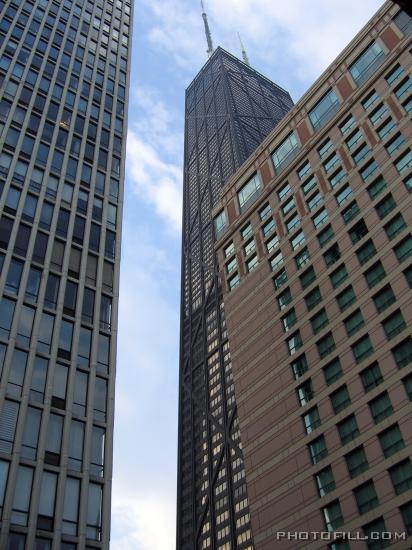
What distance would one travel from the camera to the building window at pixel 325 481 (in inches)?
1800

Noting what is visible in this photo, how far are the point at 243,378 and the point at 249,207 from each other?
2227cm

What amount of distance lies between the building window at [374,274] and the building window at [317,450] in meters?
13.3

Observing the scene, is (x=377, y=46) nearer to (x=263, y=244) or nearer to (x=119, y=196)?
(x=263, y=244)

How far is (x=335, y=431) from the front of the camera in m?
47.5

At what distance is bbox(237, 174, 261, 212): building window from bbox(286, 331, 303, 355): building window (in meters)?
22.1

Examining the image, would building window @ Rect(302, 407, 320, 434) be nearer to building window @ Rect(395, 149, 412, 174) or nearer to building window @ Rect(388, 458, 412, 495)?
building window @ Rect(388, 458, 412, 495)

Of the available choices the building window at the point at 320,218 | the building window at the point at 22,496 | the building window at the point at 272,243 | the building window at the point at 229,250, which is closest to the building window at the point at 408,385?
the building window at the point at 320,218

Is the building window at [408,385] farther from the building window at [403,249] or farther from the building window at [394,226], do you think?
the building window at [394,226]

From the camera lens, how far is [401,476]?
41.2 m

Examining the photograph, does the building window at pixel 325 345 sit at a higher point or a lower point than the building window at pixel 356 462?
higher

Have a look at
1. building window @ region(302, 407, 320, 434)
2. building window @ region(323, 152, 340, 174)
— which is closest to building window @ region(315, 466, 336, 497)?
building window @ region(302, 407, 320, 434)

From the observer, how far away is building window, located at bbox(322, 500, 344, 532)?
43750mm

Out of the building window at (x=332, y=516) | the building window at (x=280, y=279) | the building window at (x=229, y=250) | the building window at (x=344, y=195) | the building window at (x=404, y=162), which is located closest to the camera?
the building window at (x=332, y=516)

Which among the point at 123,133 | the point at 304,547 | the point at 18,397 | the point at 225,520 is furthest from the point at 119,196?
the point at 225,520
